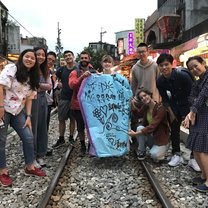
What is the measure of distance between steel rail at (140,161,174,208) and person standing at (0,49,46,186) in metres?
1.78

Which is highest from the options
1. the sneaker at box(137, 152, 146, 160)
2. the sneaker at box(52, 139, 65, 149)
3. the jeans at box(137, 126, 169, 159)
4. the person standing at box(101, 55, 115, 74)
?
the person standing at box(101, 55, 115, 74)

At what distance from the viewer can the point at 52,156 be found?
6551 mm

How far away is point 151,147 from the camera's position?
20.1ft

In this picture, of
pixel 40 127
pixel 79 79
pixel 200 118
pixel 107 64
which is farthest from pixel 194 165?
pixel 40 127

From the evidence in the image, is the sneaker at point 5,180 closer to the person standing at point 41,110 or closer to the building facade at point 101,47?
the person standing at point 41,110

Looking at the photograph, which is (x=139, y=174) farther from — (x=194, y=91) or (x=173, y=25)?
(x=173, y=25)

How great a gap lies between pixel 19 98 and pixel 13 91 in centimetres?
13

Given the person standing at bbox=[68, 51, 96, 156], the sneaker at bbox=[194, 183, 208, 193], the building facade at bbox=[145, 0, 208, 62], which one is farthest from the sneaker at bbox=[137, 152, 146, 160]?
the building facade at bbox=[145, 0, 208, 62]

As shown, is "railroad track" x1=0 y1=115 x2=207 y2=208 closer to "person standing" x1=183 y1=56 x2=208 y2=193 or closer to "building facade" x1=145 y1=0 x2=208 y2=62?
"person standing" x1=183 y1=56 x2=208 y2=193

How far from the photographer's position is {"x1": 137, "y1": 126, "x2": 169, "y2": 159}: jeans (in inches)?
229

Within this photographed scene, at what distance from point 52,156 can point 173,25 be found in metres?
17.6

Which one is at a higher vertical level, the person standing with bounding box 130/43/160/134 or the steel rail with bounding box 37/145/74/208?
the person standing with bounding box 130/43/160/134

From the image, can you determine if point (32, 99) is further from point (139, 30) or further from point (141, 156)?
point (139, 30)

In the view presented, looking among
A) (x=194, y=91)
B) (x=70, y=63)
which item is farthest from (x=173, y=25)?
(x=194, y=91)
